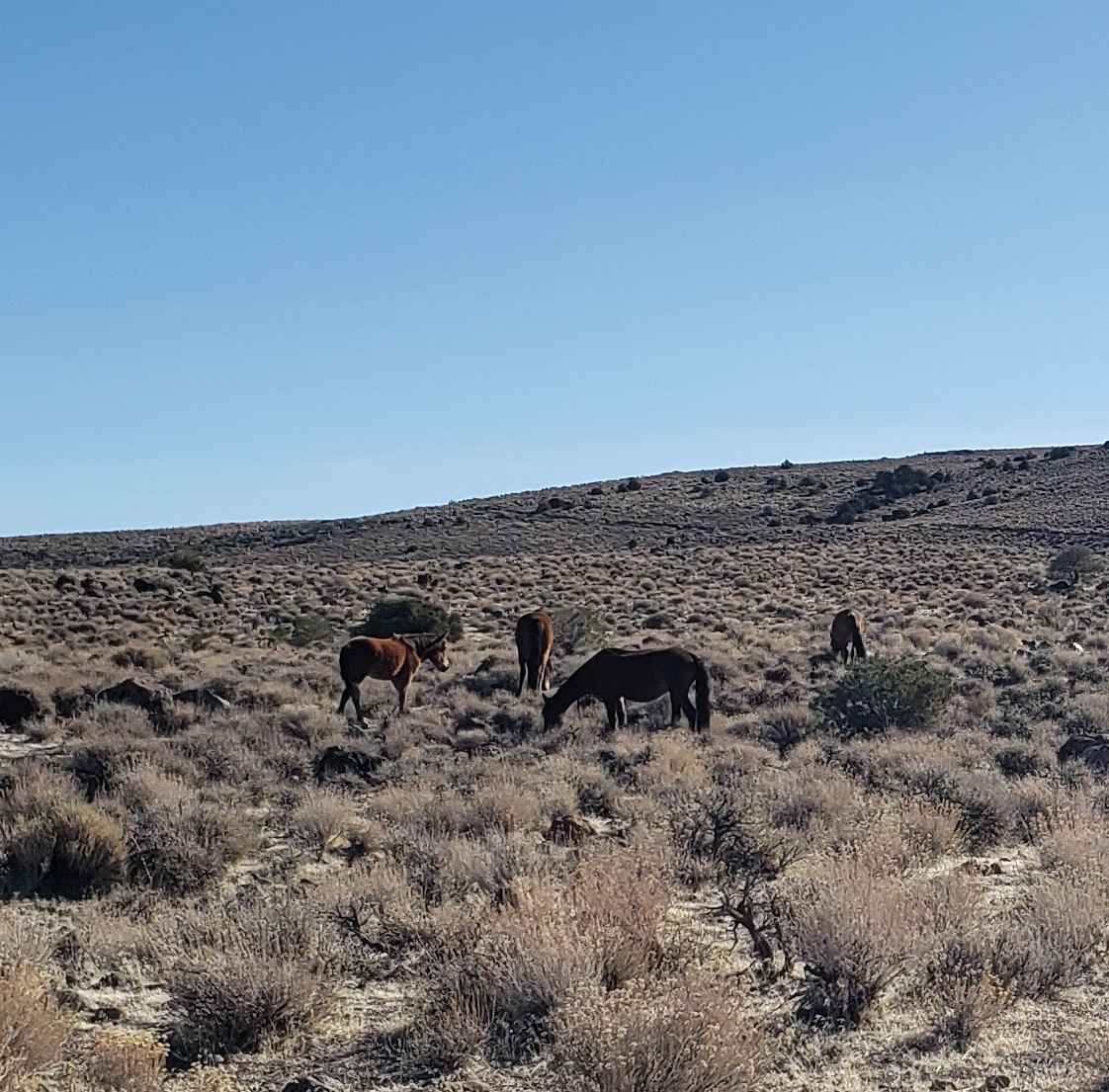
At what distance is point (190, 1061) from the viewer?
6031 mm

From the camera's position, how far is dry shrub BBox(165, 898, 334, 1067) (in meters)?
6.14

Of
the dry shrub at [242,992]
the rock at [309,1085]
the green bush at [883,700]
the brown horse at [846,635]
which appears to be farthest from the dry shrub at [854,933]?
the brown horse at [846,635]

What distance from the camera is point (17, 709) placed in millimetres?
18547

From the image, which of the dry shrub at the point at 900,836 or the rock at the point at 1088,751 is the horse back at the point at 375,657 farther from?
the dry shrub at the point at 900,836

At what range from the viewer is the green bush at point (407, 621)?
1259 inches

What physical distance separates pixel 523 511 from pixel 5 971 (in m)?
81.2

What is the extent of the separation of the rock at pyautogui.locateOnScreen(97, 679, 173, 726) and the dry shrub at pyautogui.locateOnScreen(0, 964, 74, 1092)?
12116 millimetres

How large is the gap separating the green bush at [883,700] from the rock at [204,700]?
884 centimetres

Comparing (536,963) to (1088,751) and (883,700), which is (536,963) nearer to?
(1088,751)

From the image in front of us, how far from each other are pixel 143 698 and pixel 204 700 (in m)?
0.86

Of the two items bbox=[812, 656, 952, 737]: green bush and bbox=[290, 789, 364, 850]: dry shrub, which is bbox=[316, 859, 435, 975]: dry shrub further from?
bbox=[812, 656, 952, 737]: green bush

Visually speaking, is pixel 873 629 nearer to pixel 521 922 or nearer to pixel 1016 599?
pixel 1016 599

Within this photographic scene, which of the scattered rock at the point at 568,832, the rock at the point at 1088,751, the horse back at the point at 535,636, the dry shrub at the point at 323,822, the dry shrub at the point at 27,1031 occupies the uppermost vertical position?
the horse back at the point at 535,636

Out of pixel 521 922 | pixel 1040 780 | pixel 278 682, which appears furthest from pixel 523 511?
pixel 521 922
